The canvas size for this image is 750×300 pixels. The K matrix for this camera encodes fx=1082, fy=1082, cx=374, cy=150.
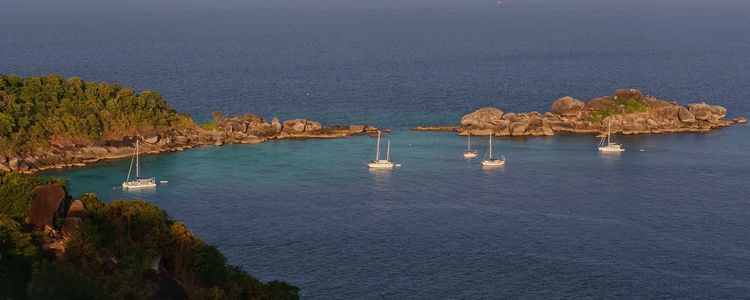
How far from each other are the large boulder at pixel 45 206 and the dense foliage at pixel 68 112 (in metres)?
41.6

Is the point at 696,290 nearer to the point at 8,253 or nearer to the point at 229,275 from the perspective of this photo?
the point at 229,275

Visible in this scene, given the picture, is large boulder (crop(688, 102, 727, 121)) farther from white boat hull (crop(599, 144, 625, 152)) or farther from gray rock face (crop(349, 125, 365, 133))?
gray rock face (crop(349, 125, 365, 133))

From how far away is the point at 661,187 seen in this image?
333ft

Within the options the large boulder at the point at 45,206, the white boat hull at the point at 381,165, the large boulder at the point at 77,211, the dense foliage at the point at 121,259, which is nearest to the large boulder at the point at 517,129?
the white boat hull at the point at 381,165

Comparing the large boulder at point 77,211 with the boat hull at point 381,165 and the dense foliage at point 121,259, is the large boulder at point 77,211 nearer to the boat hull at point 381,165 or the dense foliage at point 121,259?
the dense foliage at point 121,259

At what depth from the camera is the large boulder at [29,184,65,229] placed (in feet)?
206

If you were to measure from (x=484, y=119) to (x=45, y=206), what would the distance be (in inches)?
2825

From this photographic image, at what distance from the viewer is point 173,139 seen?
380ft

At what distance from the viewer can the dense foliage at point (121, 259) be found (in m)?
54.3

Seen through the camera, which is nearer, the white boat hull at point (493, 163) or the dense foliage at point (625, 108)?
the white boat hull at point (493, 163)

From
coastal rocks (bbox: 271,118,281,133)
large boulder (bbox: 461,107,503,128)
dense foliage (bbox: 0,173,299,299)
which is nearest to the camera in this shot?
dense foliage (bbox: 0,173,299,299)

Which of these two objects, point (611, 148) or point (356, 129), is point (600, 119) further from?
point (356, 129)

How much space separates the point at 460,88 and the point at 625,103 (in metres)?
36.5

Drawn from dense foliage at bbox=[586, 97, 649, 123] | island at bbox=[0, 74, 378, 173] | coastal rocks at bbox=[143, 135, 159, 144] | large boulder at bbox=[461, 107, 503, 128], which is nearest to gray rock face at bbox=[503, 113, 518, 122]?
large boulder at bbox=[461, 107, 503, 128]
